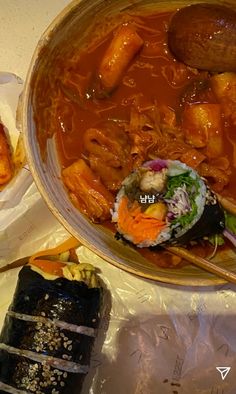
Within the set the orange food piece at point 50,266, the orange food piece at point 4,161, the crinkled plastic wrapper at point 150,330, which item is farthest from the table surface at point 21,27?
the orange food piece at point 50,266

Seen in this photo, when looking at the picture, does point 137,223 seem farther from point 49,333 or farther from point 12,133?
point 12,133

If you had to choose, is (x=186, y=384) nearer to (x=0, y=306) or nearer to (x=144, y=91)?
(x=0, y=306)

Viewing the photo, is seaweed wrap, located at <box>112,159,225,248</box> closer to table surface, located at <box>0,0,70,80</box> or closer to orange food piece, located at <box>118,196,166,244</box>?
orange food piece, located at <box>118,196,166,244</box>

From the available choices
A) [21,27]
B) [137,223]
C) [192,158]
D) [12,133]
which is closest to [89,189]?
[137,223]

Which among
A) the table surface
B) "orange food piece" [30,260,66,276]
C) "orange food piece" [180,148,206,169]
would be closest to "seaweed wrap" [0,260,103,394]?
"orange food piece" [30,260,66,276]

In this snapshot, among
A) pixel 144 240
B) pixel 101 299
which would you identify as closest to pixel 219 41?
pixel 144 240
